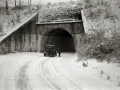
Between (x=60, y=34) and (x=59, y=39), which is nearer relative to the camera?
(x=60, y=34)

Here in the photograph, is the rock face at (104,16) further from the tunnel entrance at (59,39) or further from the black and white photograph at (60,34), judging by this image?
the tunnel entrance at (59,39)

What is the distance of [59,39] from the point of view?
30250 mm

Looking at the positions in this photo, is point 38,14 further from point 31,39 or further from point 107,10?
point 107,10

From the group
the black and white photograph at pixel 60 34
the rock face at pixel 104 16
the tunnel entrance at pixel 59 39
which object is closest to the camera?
the black and white photograph at pixel 60 34

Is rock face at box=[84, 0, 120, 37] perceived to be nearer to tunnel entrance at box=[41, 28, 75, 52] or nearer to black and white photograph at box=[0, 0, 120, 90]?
black and white photograph at box=[0, 0, 120, 90]

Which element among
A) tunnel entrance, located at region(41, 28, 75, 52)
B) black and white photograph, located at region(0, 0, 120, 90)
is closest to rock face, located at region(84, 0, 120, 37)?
black and white photograph, located at region(0, 0, 120, 90)

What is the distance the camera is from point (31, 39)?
23.9m

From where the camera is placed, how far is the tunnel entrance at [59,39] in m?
25.1

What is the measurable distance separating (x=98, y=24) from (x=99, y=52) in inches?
299

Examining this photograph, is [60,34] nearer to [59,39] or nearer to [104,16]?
[59,39]

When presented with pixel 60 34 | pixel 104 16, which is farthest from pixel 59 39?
pixel 104 16

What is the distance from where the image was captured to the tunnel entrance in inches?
987

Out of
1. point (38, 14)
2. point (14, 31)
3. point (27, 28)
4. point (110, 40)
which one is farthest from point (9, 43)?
point (110, 40)

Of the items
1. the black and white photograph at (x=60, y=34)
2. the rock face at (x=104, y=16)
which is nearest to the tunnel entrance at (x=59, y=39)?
the black and white photograph at (x=60, y=34)
